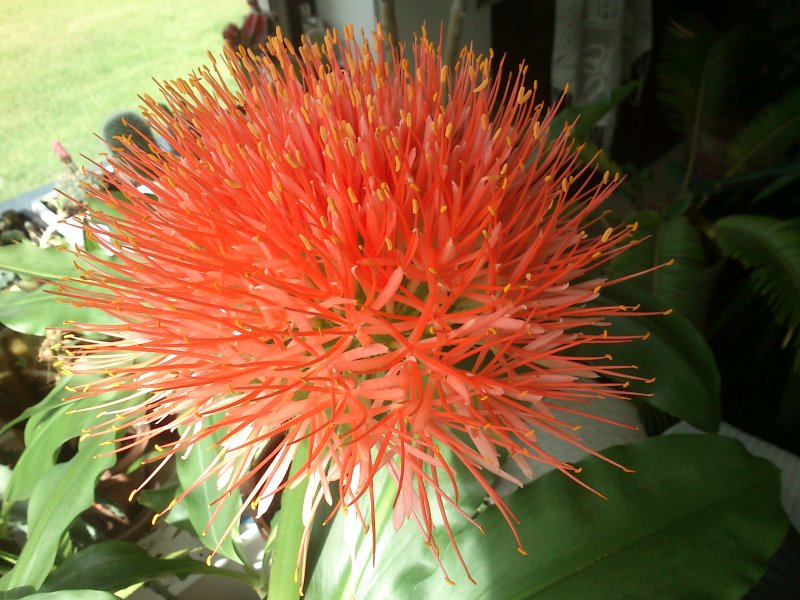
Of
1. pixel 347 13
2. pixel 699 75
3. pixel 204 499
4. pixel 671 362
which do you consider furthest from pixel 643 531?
pixel 699 75

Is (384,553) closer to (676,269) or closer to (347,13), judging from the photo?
(676,269)

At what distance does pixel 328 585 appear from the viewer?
1.48 ft

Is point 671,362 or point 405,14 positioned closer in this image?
point 671,362

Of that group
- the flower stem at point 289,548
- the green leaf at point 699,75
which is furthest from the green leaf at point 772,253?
the flower stem at point 289,548

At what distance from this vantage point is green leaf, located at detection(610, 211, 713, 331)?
1.09 meters

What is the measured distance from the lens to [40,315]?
574mm

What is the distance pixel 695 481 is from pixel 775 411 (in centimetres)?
119

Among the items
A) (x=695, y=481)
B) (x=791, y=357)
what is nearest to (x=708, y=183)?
(x=791, y=357)

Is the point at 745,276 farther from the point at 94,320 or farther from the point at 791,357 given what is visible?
the point at 94,320

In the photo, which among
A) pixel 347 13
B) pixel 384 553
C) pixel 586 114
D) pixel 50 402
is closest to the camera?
pixel 384 553

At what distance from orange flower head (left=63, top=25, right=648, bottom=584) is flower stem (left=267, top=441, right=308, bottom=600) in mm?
43

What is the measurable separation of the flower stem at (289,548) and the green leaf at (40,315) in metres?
0.29

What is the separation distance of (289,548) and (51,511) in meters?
0.25

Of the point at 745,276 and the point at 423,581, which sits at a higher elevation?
the point at 423,581
